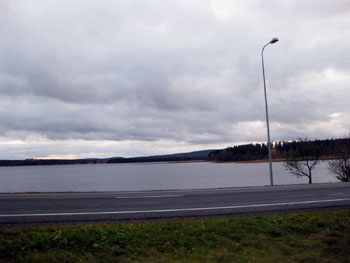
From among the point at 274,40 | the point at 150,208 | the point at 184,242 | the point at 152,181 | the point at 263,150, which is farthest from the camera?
the point at 263,150

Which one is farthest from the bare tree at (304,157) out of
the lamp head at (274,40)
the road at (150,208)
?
the road at (150,208)

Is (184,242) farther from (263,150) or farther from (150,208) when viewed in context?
(263,150)

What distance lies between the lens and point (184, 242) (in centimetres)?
645

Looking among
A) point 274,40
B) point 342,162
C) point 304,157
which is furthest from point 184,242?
point 342,162

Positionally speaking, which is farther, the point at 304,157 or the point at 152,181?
the point at 152,181

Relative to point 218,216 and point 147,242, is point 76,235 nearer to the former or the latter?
point 147,242

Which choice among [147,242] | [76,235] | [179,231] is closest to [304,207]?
[179,231]

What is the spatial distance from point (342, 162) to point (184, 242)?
3923 cm

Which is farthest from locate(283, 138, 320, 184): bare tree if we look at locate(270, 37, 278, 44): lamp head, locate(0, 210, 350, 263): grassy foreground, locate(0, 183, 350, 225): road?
locate(0, 210, 350, 263): grassy foreground

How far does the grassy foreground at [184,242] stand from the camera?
5730 millimetres

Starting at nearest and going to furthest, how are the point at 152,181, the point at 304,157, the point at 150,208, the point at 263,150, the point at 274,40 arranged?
the point at 150,208 → the point at 274,40 → the point at 304,157 → the point at 152,181 → the point at 263,150

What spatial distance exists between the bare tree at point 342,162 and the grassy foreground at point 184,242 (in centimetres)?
3585

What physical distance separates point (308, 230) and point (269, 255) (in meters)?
1.96

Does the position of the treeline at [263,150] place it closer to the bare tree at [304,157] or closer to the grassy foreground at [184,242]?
the bare tree at [304,157]
